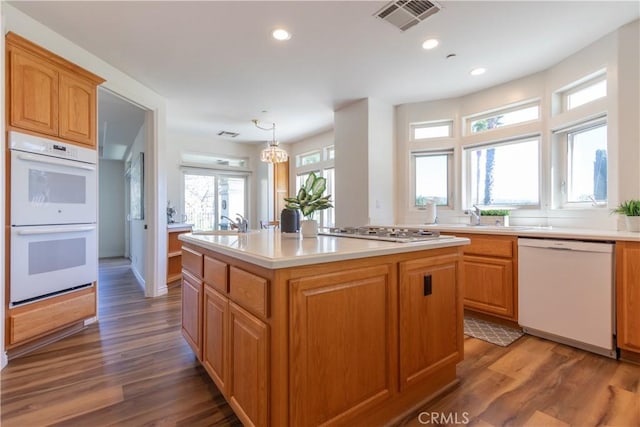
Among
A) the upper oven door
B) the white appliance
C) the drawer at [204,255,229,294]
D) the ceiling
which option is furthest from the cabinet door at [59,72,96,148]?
the drawer at [204,255,229,294]

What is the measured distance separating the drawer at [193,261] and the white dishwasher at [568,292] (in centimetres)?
258

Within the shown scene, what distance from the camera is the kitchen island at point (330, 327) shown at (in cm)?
115

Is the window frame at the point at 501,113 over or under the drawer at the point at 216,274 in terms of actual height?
over

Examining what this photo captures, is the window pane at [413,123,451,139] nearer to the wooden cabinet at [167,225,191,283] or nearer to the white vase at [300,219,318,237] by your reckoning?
the white vase at [300,219,318,237]

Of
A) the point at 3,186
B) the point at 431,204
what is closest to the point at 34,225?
the point at 3,186

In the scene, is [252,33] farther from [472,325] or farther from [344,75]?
[472,325]

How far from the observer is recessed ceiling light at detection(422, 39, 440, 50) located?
270 centimetres

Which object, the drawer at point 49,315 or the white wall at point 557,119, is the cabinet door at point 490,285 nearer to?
the white wall at point 557,119

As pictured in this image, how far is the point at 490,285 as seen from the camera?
277 cm

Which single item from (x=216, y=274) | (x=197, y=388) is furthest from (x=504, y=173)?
(x=197, y=388)

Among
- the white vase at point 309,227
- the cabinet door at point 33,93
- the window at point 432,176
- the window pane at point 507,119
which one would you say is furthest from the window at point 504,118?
the cabinet door at point 33,93

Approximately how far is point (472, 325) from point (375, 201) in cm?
194

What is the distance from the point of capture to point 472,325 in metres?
2.79

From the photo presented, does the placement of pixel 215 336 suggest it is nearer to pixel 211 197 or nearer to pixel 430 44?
pixel 430 44
